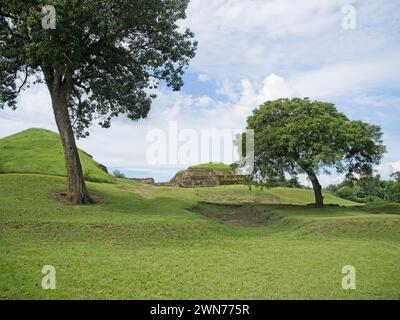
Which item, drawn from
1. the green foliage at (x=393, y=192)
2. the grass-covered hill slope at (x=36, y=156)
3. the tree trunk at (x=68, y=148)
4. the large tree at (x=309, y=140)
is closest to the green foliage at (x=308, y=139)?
the large tree at (x=309, y=140)

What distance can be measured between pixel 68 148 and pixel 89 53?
5.60 metres

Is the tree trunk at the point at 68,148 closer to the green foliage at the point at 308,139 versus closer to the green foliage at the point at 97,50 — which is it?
the green foliage at the point at 97,50

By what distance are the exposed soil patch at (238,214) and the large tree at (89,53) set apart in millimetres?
8886

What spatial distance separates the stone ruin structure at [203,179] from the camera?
49594 millimetres

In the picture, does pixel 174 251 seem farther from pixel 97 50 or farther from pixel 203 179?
pixel 203 179

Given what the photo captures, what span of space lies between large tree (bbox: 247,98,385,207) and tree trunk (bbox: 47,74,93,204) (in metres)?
12.6

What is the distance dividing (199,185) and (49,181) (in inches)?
913

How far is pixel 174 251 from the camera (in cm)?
1568

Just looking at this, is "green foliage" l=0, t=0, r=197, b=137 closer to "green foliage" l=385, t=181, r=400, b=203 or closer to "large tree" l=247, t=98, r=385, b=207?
"large tree" l=247, t=98, r=385, b=207

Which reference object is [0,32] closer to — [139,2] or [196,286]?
[139,2]

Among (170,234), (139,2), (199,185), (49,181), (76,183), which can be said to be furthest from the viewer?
(199,185)
